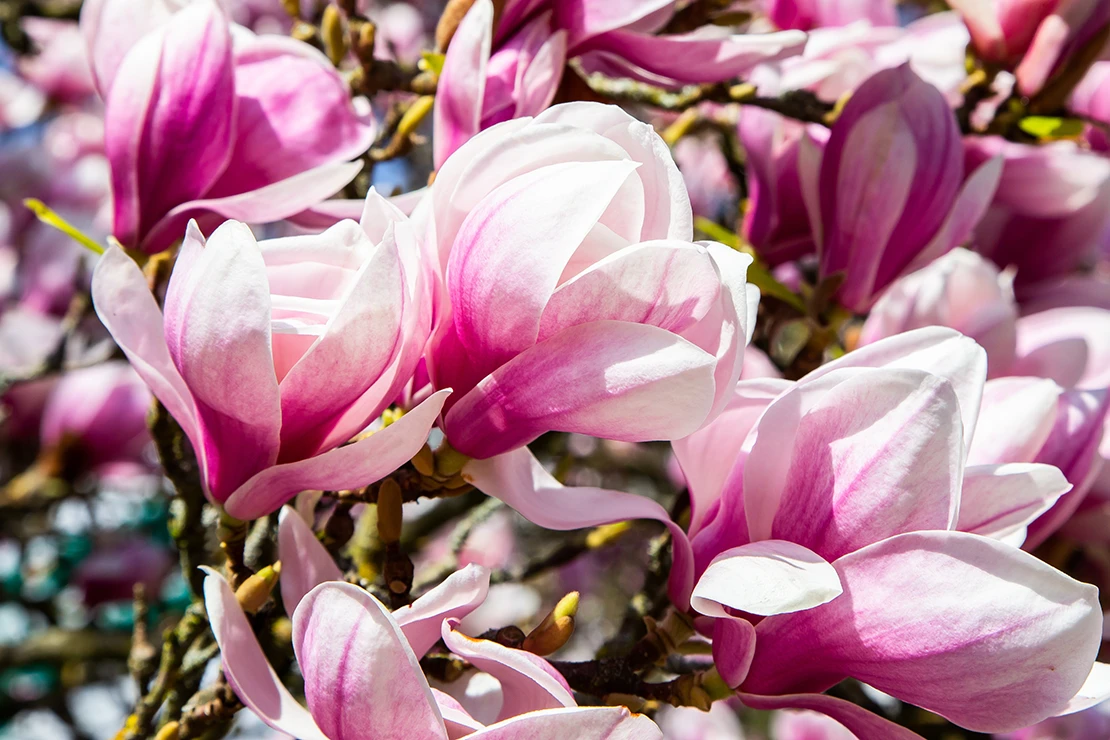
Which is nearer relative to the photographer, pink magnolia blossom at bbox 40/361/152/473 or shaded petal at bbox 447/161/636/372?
shaded petal at bbox 447/161/636/372

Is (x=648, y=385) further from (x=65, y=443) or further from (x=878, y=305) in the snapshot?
(x=65, y=443)

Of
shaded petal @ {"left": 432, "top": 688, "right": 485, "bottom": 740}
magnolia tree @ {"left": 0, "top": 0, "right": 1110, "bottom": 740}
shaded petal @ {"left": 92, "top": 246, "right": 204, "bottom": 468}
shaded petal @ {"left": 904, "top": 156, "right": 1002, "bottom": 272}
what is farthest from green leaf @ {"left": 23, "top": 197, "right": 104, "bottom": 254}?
shaded petal @ {"left": 904, "top": 156, "right": 1002, "bottom": 272}

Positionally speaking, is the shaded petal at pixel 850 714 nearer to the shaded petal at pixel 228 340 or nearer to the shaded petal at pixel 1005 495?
the shaded petal at pixel 1005 495

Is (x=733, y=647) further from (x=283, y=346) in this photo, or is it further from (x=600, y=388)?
(x=283, y=346)

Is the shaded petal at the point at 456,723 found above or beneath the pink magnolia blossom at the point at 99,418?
above

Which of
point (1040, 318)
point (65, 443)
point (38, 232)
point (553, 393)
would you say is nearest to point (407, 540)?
point (65, 443)

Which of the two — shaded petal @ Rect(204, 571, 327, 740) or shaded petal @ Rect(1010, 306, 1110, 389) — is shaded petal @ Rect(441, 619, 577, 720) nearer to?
shaded petal @ Rect(204, 571, 327, 740)

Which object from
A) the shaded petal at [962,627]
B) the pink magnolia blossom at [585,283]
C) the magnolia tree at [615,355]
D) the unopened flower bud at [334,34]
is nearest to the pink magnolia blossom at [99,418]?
the magnolia tree at [615,355]
